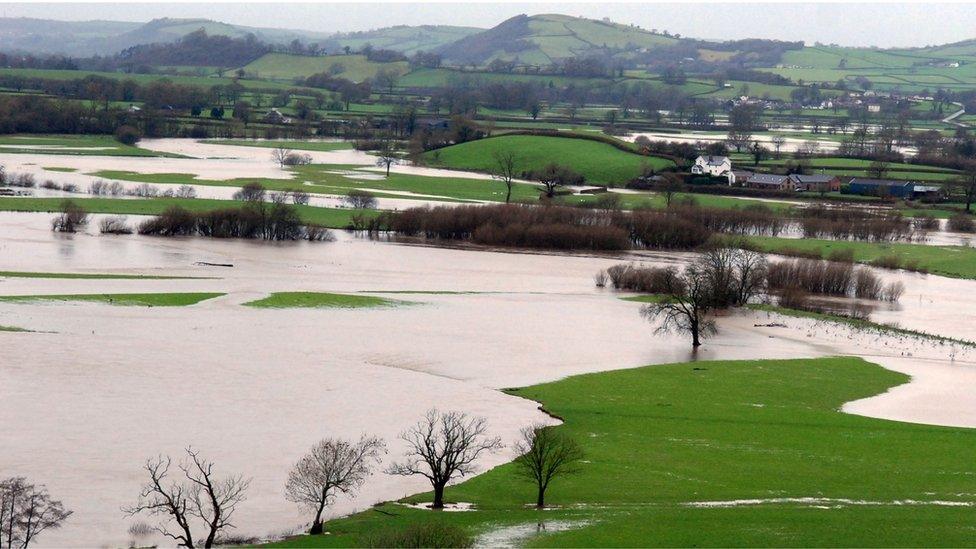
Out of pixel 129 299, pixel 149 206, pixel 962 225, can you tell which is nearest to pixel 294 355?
pixel 129 299

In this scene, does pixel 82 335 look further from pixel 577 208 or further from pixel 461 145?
pixel 461 145

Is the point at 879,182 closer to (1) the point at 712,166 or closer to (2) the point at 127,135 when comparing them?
(1) the point at 712,166

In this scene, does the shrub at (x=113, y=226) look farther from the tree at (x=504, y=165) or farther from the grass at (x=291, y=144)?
the grass at (x=291, y=144)

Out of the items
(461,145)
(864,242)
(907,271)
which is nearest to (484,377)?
(907,271)

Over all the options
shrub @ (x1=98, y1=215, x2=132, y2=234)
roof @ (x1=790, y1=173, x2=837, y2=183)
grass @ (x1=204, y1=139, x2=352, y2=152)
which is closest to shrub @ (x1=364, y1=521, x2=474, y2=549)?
shrub @ (x1=98, y1=215, x2=132, y2=234)

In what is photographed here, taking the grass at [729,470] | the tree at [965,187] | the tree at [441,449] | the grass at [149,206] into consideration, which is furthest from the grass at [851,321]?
the tree at [965,187]

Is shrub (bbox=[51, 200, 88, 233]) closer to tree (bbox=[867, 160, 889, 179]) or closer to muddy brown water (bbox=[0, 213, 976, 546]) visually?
muddy brown water (bbox=[0, 213, 976, 546])
